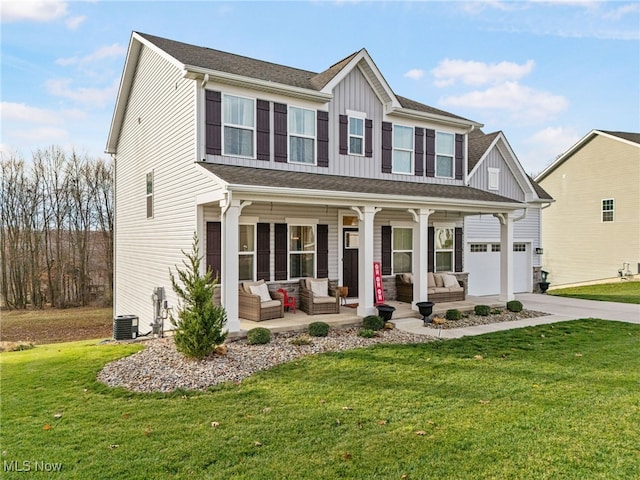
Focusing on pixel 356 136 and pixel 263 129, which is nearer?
pixel 263 129

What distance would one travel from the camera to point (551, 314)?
40.2 ft

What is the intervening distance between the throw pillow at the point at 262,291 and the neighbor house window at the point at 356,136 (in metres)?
4.87

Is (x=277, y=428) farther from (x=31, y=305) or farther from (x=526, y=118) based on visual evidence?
(x=31, y=305)

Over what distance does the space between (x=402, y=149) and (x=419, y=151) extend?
0.72 m

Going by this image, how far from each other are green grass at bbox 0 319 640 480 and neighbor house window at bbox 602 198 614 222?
62.0 feet

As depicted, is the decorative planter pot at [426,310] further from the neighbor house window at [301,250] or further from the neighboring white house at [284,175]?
the neighbor house window at [301,250]

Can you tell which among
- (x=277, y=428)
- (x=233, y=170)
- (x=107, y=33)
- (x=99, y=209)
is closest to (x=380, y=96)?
(x=233, y=170)

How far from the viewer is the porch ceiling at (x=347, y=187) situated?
8.86m

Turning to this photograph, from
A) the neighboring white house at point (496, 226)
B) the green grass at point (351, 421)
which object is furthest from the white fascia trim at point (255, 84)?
the neighboring white house at point (496, 226)

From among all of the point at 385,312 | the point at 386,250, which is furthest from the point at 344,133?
the point at 385,312

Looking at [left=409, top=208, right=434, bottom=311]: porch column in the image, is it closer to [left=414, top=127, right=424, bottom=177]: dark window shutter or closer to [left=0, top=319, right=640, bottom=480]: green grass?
[left=414, top=127, right=424, bottom=177]: dark window shutter

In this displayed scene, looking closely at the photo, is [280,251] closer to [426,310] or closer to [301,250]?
[301,250]

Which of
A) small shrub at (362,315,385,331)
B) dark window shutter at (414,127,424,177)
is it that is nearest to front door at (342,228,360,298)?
small shrub at (362,315,385,331)

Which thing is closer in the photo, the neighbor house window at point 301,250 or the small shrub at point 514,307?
the neighbor house window at point 301,250
